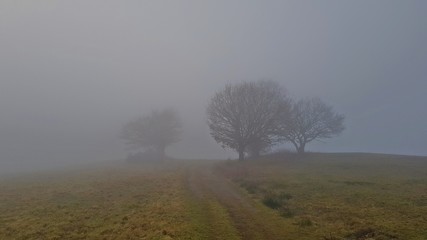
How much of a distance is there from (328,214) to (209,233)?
373 inches

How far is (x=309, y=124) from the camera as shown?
81.8m

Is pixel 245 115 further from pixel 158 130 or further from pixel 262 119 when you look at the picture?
pixel 158 130

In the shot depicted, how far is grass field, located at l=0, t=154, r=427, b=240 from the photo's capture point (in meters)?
20.3

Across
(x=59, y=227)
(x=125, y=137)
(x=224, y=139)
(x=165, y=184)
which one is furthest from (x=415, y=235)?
(x=125, y=137)

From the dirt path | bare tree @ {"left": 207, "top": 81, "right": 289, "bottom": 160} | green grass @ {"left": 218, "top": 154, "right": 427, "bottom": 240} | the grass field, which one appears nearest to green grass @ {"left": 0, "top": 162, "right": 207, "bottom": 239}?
the grass field

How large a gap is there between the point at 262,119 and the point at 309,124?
15.9 metres

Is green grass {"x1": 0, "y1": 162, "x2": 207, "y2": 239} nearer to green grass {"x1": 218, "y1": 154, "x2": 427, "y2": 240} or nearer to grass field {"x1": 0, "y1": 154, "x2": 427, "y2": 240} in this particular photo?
grass field {"x1": 0, "y1": 154, "x2": 427, "y2": 240}

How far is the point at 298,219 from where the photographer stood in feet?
75.8

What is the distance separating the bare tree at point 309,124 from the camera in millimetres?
80500

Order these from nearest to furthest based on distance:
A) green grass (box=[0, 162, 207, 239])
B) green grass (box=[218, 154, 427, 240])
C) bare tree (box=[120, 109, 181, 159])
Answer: green grass (box=[218, 154, 427, 240]) < green grass (box=[0, 162, 207, 239]) < bare tree (box=[120, 109, 181, 159])

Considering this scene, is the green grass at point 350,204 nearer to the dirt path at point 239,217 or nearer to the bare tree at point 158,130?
the dirt path at point 239,217

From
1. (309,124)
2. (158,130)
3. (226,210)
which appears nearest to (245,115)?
(309,124)

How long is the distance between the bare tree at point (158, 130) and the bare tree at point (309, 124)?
4016 cm

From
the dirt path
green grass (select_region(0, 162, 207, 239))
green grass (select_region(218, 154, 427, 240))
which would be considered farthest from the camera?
green grass (select_region(0, 162, 207, 239))
